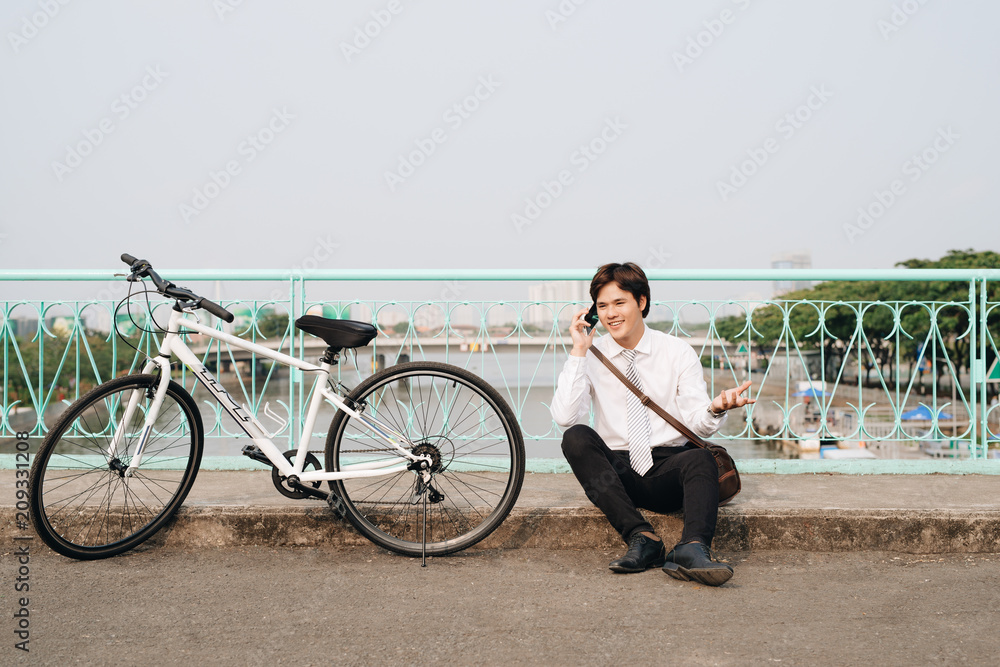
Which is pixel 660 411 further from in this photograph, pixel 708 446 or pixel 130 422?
pixel 130 422

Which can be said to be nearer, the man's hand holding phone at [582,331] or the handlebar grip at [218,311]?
the handlebar grip at [218,311]

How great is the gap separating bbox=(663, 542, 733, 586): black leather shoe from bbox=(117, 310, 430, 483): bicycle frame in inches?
35.9

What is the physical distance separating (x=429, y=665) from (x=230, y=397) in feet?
4.55

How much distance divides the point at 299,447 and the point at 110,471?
711 millimetres

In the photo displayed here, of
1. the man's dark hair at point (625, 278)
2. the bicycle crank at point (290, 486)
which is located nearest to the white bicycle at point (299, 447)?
the bicycle crank at point (290, 486)

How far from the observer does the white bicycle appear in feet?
8.96

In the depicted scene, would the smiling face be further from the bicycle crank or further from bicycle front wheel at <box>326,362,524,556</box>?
the bicycle crank

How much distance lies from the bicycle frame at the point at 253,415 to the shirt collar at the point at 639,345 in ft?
2.66

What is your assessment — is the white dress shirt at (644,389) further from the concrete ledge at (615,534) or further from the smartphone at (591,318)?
the concrete ledge at (615,534)

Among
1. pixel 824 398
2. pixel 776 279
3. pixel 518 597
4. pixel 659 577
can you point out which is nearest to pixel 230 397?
pixel 518 597

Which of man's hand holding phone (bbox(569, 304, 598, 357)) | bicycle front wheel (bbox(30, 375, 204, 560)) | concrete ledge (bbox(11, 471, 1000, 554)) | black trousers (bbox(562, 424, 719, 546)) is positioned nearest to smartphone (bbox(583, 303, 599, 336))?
man's hand holding phone (bbox(569, 304, 598, 357))

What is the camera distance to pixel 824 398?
13.4ft

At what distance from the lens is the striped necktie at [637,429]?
282cm

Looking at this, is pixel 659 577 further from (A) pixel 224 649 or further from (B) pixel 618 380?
(A) pixel 224 649
